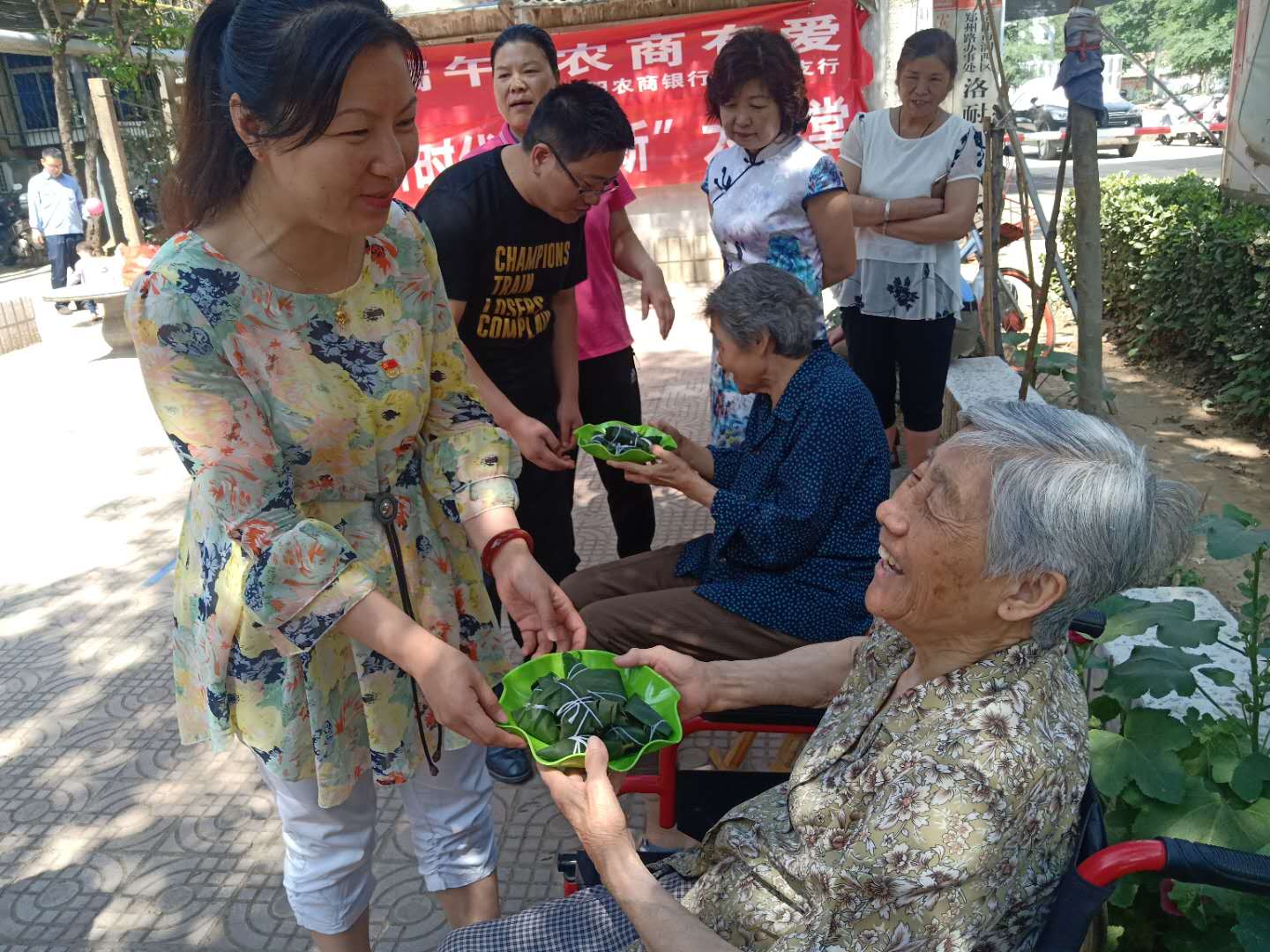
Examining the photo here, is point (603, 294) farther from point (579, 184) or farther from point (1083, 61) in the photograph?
point (1083, 61)

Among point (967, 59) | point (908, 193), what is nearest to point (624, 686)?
point (908, 193)

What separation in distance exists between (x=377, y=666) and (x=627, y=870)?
2.03ft

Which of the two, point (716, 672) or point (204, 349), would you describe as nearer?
point (204, 349)

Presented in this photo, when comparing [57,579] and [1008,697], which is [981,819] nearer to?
[1008,697]

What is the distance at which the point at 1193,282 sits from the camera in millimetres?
6438

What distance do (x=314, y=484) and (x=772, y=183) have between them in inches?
88.7

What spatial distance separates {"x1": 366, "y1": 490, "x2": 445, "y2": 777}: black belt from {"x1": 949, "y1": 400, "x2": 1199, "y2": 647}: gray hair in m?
1.00

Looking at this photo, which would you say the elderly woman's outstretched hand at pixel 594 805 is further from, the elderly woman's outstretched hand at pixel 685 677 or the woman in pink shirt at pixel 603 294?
the woman in pink shirt at pixel 603 294

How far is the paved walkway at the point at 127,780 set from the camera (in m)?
2.62

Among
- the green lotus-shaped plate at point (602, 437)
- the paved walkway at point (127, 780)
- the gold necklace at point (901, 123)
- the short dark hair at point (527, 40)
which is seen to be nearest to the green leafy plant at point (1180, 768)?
the green lotus-shaped plate at point (602, 437)

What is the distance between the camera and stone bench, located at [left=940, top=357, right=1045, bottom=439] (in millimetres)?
4727

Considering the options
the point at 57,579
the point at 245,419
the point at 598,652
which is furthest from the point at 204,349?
the point at 57,579

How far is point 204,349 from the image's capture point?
1.48 metres

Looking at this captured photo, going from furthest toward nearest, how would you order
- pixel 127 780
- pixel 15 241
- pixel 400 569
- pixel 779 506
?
pixel 15 241
pixel 127 780
pixel 779 506
pixel 400 569
